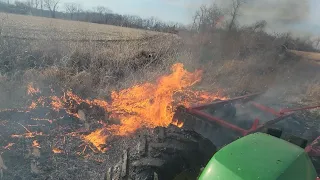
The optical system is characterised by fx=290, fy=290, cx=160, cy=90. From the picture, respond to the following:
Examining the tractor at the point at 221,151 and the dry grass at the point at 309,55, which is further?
the dry grass at the point at 309,55

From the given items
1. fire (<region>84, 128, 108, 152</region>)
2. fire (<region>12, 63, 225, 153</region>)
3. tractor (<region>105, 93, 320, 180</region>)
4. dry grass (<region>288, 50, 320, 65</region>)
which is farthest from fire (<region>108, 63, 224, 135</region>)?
dry grass (<region>288, 50, 320, 65</region>)

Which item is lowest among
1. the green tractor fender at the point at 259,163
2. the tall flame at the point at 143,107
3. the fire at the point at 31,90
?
the fire at the point at 31,90

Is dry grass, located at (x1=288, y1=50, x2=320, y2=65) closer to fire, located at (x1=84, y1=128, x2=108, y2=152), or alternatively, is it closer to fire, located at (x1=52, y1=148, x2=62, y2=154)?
fire, located at (x1=84, y1=128, x2=108, y2=152)

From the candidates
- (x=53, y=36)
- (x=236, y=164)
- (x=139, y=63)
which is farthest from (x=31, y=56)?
(x=236, y=164)

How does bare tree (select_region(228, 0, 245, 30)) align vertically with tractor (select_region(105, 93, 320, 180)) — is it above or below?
above

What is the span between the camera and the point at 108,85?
8.42 meters

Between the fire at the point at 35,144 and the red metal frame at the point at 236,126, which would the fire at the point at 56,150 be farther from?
the red metal frame at the point at 236,126

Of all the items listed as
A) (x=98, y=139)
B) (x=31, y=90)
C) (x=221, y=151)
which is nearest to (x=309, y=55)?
(x=98, y=139)

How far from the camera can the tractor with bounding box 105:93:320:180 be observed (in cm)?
187

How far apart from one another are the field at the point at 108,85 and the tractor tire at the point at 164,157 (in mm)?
1208

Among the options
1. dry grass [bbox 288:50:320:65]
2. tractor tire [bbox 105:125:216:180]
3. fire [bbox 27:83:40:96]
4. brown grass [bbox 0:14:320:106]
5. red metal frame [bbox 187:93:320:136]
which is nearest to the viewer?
tractor tire [bbox 105:125:216:180]

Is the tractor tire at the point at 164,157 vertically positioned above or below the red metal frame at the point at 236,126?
below

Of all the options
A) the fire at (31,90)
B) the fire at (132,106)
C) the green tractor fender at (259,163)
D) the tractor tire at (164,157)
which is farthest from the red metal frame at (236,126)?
the fire at (31,90)

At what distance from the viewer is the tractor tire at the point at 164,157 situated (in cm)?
277
